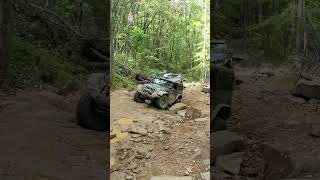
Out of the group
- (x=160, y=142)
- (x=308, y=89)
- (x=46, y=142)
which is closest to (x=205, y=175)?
(x=160, y=142)

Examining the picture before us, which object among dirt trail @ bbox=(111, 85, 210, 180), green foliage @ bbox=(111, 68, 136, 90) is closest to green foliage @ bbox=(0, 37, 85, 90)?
green foliage @ bbox=(111, 68, 136, 90)

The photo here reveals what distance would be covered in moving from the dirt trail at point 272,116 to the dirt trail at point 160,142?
2.88 ft

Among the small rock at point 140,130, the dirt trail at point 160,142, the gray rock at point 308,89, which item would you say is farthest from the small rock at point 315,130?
the small rock at point 140,130

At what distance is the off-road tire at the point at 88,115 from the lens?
387 centimetres

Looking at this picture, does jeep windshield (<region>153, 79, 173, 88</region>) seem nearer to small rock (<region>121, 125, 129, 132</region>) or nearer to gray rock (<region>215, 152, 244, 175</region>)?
small rock (<region>121, 125, 129, 132</region>)

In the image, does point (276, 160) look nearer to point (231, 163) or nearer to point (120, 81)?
point (231, 163)

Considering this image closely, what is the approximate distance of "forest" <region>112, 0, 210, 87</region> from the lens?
195 inches

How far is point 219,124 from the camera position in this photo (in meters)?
4.09

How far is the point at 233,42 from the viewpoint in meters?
4.04

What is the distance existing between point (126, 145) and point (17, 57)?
1.72m

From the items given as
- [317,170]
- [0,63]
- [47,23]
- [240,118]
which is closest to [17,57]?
[0,63]

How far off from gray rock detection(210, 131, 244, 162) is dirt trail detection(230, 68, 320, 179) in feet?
0.22

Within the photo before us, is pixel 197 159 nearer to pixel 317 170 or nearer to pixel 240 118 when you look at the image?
pixel 240 118

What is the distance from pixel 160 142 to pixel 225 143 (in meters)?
1.16
